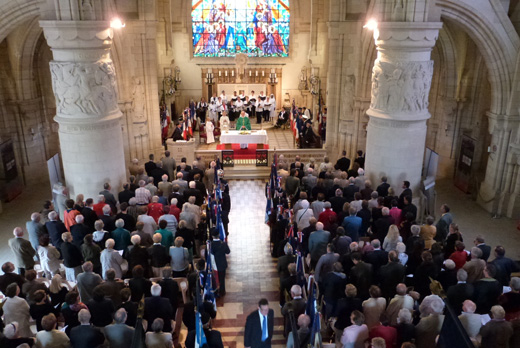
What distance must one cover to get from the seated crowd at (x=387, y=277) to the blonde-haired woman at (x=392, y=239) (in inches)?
0.7

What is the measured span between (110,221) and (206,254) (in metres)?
2.08

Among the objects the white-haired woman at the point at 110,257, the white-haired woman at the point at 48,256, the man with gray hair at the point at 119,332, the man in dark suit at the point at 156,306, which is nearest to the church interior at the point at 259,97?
the man in dark suit at the point at 156,306

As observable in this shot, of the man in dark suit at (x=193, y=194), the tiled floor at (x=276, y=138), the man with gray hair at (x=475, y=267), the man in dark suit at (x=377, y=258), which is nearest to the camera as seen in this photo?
the man with gray hair at (x=475, y=267)

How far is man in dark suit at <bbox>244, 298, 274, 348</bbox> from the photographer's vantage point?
21.4 ft

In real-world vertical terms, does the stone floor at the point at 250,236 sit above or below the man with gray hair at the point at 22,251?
below

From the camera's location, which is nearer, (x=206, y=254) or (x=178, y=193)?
(x=206, y=254)

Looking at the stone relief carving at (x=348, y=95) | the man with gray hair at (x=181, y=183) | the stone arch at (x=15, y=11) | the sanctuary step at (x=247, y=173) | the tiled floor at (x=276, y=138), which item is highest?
the stone arch at (x=15, y=11)

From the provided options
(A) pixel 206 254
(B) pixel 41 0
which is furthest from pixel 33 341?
(B) pixel 41 0

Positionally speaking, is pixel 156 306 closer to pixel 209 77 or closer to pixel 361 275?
pixel 361 275

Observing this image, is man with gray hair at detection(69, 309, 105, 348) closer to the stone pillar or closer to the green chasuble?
the stone pillar

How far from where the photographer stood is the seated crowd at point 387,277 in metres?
6.42

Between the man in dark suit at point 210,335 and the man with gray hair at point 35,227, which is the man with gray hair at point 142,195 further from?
the man in dark suit at point 210,335

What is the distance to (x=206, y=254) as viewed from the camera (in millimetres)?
8672

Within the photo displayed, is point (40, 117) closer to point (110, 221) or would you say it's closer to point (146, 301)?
point (110, 221)
